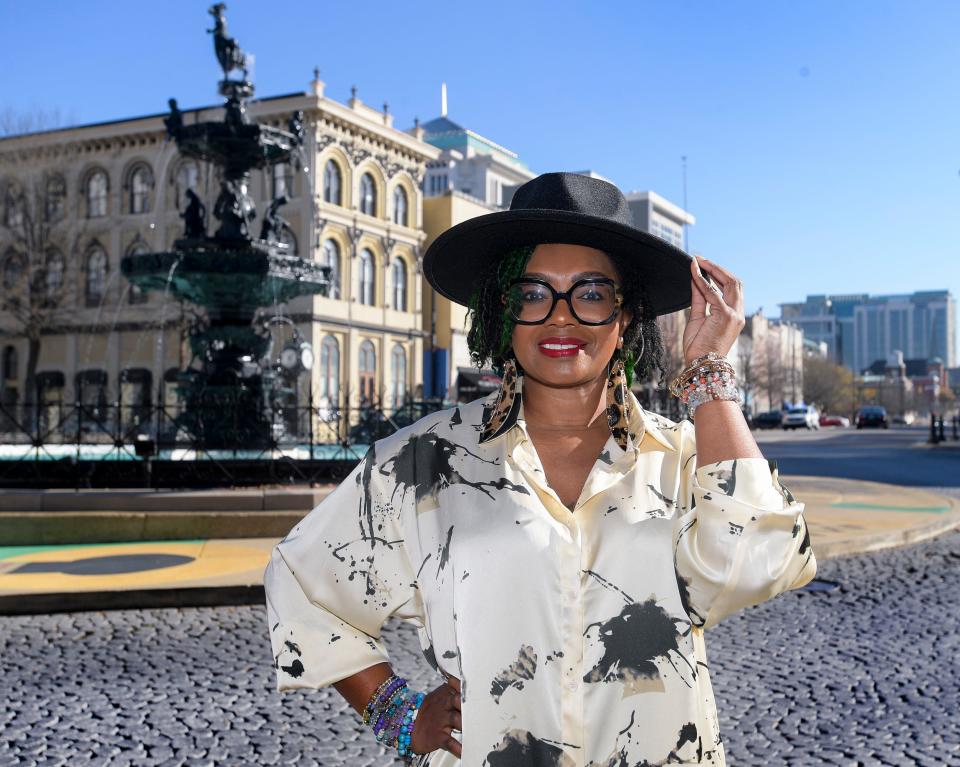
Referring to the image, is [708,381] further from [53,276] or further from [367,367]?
[53,276]

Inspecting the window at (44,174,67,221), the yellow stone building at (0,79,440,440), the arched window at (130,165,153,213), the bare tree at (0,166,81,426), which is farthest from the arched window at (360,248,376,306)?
the window at (44,174,67,221)

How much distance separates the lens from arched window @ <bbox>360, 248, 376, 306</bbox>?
46.2m

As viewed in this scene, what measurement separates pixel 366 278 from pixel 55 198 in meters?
14.5

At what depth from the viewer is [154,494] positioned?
1002cm

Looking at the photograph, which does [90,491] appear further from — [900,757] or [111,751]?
[900,757]

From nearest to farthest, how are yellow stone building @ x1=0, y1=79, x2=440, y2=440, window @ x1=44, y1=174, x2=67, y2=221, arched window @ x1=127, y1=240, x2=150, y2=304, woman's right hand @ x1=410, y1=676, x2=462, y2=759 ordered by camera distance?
woman's right hand @ x1=410, y1=676, x2=462, y2=759 < window @ x1=44, y1=174, x2=67, y2=221 < yellow stone building @ x1=0, y1=79, x2=440, y2=440 < arched window @ x1=127, y1=240, x2=150, y2=304

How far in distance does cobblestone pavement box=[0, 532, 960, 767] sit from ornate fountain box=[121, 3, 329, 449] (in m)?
6.62

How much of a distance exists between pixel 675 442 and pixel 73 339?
49.2m

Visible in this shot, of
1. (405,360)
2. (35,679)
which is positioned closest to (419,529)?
(35,679)

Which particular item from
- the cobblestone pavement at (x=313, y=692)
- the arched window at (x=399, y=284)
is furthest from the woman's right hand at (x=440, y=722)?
the arched window at (x=399, y=284)

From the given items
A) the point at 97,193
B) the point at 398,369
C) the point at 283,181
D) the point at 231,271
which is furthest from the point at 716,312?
the point at 97,193

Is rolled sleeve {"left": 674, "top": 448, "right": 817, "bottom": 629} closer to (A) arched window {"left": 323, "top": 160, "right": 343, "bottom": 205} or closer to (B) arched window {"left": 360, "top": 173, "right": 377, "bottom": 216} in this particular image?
(A) arched window {"left": 323, "top": 160, "right": 343, "bottom": 205}

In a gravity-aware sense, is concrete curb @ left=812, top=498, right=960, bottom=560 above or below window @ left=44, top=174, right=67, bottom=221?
below

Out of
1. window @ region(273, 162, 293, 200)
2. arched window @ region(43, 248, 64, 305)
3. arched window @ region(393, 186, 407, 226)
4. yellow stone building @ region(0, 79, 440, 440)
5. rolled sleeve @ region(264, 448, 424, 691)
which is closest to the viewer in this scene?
rolled sleeve @ region(264, 448, 424, 691)
